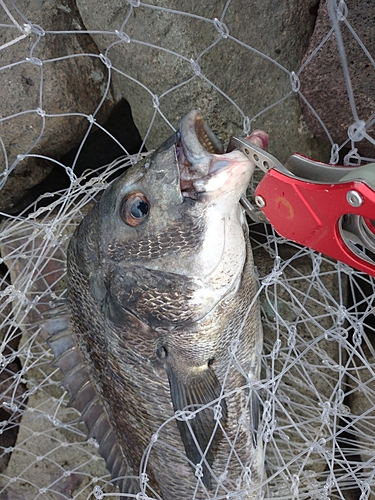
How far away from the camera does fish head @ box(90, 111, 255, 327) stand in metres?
1.62

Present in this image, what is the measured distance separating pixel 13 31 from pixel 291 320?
185cm

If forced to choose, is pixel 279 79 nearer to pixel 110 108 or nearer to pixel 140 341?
pixel 110 108

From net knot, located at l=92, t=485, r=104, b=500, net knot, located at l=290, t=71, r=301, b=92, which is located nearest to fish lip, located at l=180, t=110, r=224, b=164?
net knot, located at l=290, t=71, r=301, b=92

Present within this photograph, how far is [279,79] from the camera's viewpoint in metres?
2.14

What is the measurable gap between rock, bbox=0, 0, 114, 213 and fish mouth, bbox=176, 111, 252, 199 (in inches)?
36.5

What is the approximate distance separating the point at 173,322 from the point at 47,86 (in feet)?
4.44

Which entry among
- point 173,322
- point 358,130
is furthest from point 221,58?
point 173,322

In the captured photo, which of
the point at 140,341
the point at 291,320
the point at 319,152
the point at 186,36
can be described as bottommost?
the point at 291,320

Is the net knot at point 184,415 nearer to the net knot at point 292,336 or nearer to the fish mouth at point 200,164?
the net knot at point 292,336

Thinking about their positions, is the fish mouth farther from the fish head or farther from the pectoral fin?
the pectoral fin

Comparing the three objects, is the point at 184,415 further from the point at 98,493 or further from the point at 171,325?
the point at 98,493

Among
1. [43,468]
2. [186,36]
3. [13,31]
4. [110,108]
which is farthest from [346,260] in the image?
[43,468]

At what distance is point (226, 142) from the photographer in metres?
2.26

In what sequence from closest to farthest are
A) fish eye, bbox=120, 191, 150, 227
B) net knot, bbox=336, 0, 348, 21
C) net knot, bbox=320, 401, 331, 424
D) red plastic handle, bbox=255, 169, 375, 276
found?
red plastic handle, bbox=255, 169, 375, 276
net knot, bbox=336, 0, 348, 21
fish eye, bbox=120, 191, 150, 227
net knot, bbox=320, 401, 331, 424
